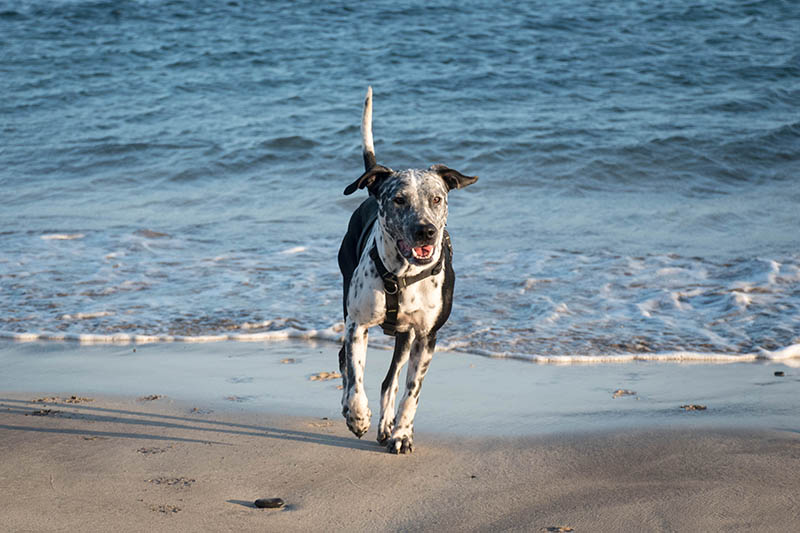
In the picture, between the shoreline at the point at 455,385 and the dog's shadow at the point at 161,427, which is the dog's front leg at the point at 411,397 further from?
the shoreline at the point at 455,385

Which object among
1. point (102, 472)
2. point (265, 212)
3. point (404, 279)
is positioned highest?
point (404, 279)

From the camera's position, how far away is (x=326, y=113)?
16156 millimetres

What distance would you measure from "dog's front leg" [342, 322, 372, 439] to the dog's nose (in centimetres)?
65

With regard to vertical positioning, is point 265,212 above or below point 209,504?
below

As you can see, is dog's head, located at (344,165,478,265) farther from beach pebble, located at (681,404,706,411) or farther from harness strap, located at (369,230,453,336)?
beach pebble, located at (681,404,706,411)

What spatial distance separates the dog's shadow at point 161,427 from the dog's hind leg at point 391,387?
3.2 inches

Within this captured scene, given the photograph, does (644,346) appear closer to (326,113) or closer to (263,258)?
(263,258)

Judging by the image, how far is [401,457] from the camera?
4.30 metres

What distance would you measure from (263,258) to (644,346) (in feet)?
13.2

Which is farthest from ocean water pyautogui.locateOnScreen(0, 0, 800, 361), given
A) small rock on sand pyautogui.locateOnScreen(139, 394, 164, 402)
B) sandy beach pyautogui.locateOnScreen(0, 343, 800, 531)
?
small rock on sand pyautogui.locateOnScreen(139, 394, 164, 402)

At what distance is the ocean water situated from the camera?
707cm

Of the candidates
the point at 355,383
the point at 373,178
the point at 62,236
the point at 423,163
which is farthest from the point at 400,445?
the point at 423,163

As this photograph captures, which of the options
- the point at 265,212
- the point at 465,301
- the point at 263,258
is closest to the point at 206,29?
the point at 265,212

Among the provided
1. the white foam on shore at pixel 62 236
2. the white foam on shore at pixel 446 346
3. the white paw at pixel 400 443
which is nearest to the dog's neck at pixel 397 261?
the white paw at pixel 400 443
